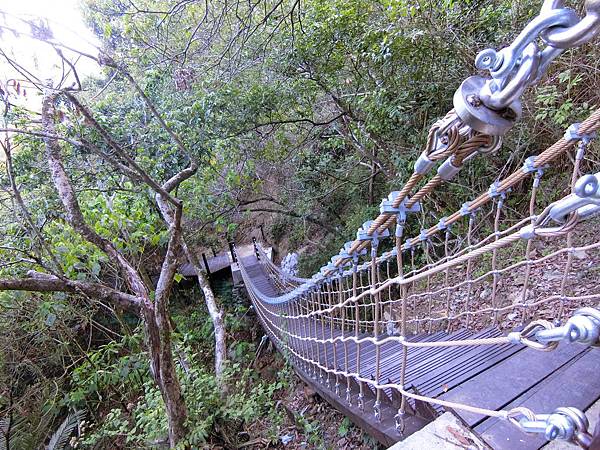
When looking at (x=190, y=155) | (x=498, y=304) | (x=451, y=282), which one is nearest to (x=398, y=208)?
(x=190, y=155)

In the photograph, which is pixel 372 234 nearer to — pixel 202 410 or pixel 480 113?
pixel 480 113

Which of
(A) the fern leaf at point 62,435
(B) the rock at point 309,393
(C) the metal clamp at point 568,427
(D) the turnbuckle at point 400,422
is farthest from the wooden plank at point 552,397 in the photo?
(A) the fern leaf at point 62,435

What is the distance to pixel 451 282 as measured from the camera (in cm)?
282

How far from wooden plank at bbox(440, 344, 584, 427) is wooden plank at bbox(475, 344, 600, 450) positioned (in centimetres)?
2

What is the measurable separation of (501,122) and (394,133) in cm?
285

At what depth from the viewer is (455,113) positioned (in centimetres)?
41

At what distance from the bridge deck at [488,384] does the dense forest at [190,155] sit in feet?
2.19

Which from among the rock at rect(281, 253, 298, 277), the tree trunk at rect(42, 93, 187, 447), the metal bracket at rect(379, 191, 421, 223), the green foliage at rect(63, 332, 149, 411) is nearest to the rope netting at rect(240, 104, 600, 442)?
the metal bracket at rect(379, 191, 421, 223)

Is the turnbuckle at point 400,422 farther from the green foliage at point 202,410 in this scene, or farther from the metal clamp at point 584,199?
the green foliage at point 202,410

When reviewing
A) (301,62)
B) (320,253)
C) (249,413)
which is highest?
(301,62)

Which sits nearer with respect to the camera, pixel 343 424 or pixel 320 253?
pixel 343 424

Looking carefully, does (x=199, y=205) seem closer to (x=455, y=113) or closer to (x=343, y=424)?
(x=343, y=424)

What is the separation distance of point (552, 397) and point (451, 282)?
201cm

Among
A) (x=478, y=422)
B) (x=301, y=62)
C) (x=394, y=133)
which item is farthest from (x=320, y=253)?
(x=478, y=422)
